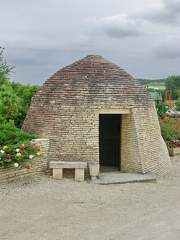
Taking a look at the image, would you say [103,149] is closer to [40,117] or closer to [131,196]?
[40,117]

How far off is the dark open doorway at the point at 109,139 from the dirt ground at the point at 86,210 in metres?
3.84

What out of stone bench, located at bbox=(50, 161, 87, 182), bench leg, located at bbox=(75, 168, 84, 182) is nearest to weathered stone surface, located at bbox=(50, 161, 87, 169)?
stone bench, located at bbox=(50, 161, 87, 182)

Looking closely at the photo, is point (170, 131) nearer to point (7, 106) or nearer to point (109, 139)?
point (109, 139)

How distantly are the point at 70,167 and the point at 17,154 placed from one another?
1855mm

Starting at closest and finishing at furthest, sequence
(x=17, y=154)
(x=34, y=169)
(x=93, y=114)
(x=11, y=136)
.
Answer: (x=17, y=154) → (x=11, y=136) → (x=34, y=169) → (x=93, y=114)

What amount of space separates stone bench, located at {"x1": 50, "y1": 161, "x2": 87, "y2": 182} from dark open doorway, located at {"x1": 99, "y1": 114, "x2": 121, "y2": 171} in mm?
4003

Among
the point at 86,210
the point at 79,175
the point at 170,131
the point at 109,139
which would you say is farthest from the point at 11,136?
the point at 170,131

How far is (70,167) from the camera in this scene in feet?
33.2

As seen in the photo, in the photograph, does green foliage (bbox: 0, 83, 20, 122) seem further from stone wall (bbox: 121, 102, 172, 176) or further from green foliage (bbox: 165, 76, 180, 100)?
green foliage (bbox: 165, 76, 180, 100)

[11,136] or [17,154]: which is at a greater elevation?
[11,136]

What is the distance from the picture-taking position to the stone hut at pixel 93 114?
10.7 m

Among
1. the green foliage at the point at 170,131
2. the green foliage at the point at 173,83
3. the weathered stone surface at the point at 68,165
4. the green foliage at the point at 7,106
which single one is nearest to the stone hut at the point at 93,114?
the weathered stone surface at the point at 68,165

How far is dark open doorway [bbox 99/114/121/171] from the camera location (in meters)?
14.1

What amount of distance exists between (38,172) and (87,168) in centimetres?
160
